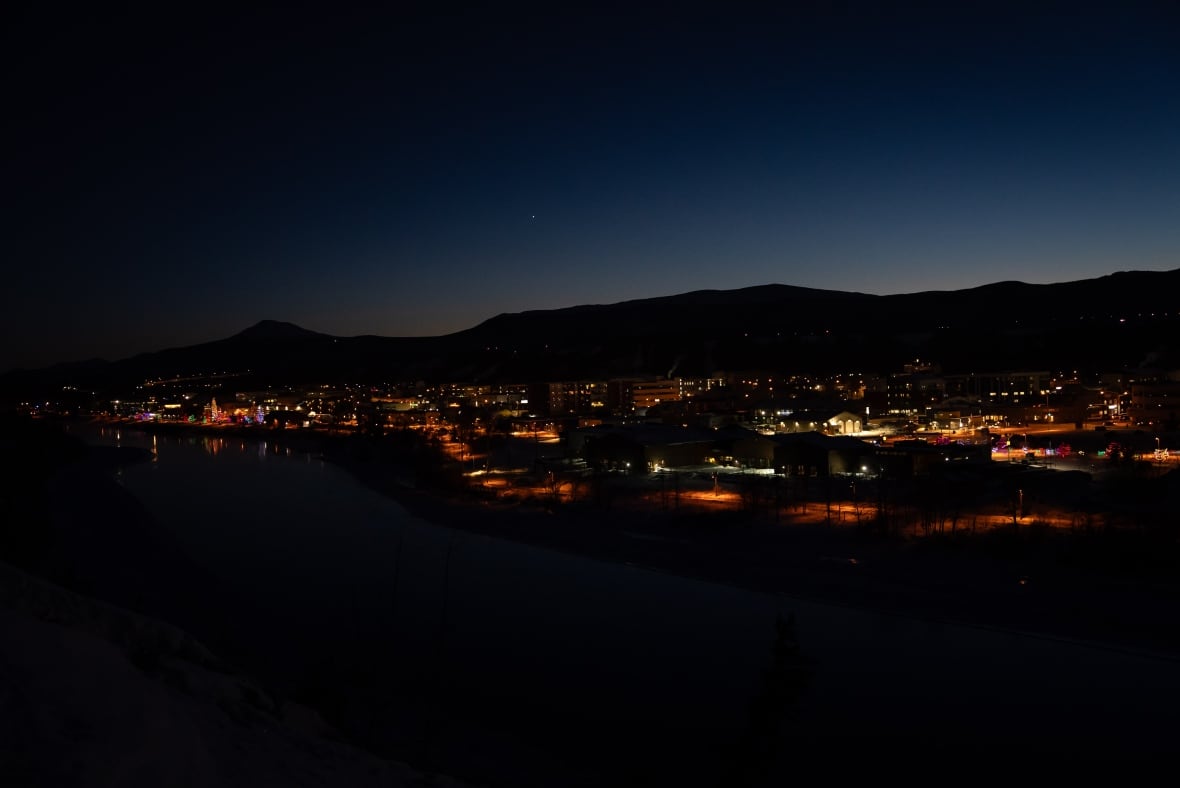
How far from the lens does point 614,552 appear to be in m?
9.03

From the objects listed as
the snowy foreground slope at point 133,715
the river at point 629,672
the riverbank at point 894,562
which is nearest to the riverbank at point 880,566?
the riverbank at point 894,562

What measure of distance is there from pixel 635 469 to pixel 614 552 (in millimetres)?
6590

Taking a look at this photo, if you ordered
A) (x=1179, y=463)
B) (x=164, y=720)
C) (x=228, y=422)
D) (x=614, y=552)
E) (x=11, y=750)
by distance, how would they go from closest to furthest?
(x=11, y=750) → (x=164, y=720) → (x=614, y=552) → (x=1179, y=463) → (x=228, y=422)

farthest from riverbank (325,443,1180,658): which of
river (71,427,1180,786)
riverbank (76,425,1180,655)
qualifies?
river (71,427,1180,786)

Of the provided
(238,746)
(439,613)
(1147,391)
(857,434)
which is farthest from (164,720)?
(1147,391)

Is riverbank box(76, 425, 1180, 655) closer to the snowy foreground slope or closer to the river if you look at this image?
the river

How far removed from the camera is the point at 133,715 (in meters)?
1.83

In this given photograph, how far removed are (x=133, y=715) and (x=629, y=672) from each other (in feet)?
13.5

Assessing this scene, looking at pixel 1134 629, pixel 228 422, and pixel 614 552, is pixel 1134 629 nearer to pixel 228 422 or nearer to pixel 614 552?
pixel 614 552

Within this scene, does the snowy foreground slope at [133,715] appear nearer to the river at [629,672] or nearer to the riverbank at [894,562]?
the river at [629,672]

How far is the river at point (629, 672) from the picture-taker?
441cm

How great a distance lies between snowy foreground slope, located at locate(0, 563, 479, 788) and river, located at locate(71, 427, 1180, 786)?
5.09ft

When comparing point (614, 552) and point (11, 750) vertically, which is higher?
point (11, 750)

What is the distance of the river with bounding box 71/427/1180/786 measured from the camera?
4.41 metres
